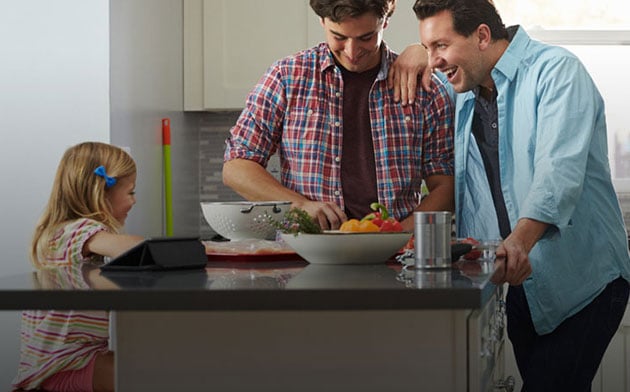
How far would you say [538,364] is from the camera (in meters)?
2.49

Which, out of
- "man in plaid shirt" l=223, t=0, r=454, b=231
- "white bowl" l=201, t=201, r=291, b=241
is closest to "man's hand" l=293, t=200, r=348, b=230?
"white bowl" l=201, t=201, r=291, b=241

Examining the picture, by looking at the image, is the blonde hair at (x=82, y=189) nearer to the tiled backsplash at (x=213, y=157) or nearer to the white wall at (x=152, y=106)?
the white wall at (x=152, y=106)

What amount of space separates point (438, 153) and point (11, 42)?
4.50ft

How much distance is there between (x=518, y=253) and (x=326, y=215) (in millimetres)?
641

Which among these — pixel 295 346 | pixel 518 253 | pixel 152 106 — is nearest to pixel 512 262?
pixel 518 253

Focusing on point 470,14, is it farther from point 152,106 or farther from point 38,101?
point 152,106

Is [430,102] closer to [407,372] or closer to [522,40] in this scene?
[522,40]

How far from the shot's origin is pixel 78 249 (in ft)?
8.16

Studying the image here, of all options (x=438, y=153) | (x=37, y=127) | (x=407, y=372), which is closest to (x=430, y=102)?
(x=438, y=153)

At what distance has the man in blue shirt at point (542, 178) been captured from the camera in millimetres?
2301

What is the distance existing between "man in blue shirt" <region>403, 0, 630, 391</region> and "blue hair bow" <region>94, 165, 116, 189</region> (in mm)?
924

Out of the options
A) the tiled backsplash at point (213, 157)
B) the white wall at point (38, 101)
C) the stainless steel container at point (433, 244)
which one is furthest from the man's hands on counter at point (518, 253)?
the tiled backsplash at point (213, 157)

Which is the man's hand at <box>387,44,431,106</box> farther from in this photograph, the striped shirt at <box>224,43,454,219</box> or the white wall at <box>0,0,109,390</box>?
the white wall at <box>0,0,109,390</box>

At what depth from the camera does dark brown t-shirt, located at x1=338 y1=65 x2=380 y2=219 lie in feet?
9.76
